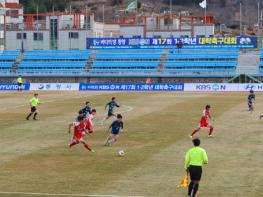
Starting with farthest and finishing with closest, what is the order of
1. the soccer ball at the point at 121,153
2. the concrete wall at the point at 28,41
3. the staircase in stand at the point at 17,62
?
the concrete wall at the point at 28,41
the staircase in stand at the point at 17,62
the soccer ball at the point at 121,153

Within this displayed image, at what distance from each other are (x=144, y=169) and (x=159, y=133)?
12.0 metres

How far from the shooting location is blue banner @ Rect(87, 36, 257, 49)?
378 feet

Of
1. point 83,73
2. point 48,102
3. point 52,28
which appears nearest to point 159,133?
point 48,102

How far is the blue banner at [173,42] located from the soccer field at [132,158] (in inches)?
2690

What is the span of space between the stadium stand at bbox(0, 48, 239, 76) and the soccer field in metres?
59.7

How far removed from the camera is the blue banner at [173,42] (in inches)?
4532

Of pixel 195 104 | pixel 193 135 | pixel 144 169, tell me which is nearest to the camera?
pixel 144 169

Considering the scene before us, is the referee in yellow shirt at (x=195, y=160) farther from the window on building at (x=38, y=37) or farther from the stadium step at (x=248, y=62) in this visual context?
the window on building at (x=38, y=37)

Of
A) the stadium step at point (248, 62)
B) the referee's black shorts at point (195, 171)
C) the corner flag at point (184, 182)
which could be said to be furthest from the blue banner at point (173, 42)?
the referee's black shorts at point (195, 171)

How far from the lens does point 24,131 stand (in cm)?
3894

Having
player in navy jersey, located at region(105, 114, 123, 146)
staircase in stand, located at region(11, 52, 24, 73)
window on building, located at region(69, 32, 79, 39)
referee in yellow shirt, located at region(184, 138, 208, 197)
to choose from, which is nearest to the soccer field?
player in navy jersey, located at region(105, 114, 123, 146)

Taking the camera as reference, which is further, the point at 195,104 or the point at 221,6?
the point at 221,6

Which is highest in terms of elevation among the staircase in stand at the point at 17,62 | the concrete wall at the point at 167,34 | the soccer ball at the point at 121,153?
the concrete wall at the point at 167,34

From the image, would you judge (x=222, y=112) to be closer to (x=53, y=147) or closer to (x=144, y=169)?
(x=53, y=147)
